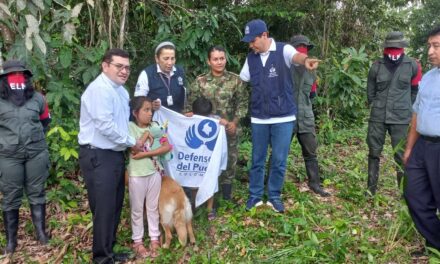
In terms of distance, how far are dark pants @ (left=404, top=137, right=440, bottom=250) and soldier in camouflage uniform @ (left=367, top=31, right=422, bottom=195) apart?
90cm

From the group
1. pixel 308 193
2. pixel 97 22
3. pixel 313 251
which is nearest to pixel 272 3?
pixel 97 22

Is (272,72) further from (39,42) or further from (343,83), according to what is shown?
(343,83)

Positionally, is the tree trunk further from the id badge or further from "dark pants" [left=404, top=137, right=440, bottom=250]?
"dark pants" [left=404, top=137, right=440, bottom=250]

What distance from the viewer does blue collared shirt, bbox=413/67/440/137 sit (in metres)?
3.72

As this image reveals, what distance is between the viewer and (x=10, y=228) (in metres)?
4.37

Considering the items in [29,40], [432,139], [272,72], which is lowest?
[432,139]

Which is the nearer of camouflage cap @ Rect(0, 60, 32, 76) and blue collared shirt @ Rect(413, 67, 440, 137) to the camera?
blue collared shirt @ Rect(413, 67, 440, 137)

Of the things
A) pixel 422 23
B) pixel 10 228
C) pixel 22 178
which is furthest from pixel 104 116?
pixel 422 23

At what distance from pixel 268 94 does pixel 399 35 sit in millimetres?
1767

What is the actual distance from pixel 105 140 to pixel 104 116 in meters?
0.25

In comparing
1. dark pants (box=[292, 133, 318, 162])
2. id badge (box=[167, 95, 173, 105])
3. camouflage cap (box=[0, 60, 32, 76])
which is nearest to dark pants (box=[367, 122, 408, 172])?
dark pants (box=[292, 133, 318, 162])

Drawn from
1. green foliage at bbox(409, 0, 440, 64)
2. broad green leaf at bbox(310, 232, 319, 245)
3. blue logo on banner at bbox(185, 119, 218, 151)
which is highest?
green foliage at bbox(409, 0, 440, 64)

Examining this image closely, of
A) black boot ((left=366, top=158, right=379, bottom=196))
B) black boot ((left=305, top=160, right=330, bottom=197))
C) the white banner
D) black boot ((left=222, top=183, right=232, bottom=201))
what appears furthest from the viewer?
black boot ((left=305, top=160, right=330, bottom=197))

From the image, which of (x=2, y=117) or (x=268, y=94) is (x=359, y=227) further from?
(x=2, y=117)
